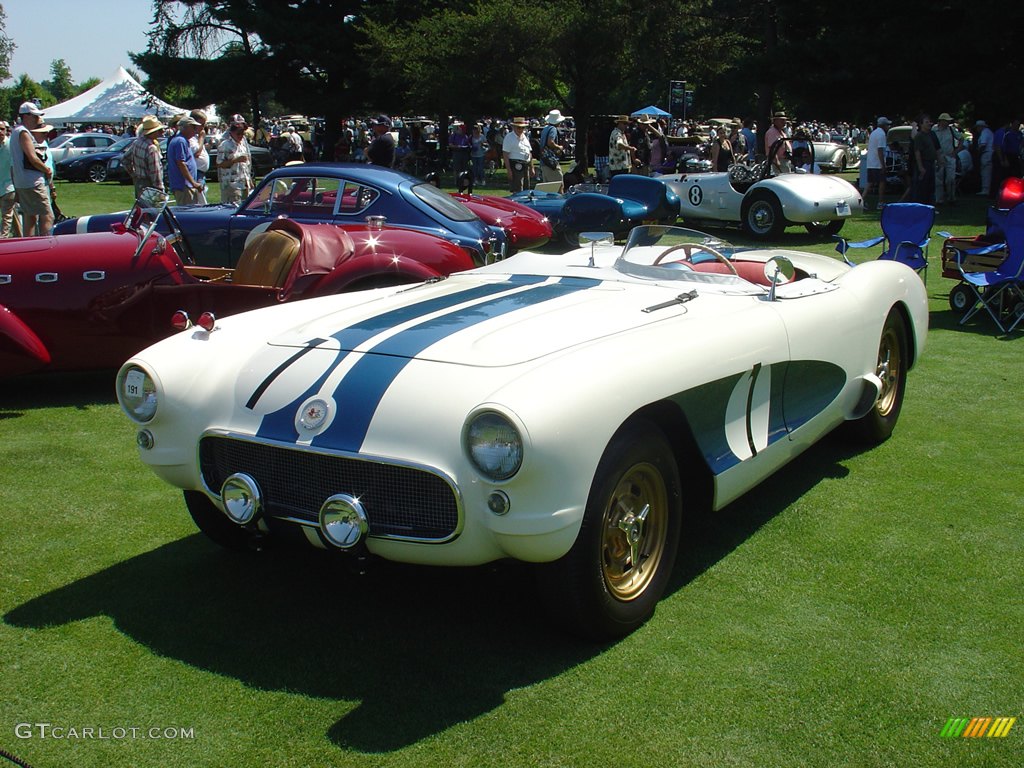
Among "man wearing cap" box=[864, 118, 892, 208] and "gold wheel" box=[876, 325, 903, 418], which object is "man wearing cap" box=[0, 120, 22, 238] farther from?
"man wearing cap" box=[864, 118, 892, 208]

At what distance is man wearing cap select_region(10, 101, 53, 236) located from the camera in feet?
34.1

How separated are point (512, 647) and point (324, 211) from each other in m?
6.21

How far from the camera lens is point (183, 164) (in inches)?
448

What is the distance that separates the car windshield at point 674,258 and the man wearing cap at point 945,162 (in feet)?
46.9

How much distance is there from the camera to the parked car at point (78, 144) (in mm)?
29734

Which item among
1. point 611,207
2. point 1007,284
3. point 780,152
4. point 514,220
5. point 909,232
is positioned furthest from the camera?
point 780,152

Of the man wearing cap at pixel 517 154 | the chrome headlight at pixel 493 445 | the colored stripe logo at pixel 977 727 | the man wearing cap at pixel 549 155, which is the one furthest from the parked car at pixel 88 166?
the colored stripe logo at pixel 977 727

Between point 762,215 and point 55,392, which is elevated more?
point 762,215

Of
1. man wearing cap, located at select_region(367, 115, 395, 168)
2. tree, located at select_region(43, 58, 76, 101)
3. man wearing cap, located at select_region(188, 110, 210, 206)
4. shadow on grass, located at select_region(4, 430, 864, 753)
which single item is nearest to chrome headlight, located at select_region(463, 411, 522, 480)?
shadow on grass, located at select_region(4, 430, 864, 753)

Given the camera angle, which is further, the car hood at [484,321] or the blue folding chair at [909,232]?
the blue folding chair at [909,232]

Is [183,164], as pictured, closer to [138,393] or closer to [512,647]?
[138,393]

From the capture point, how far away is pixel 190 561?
4023 mm

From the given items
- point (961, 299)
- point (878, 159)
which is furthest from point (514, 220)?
point (878, 159)

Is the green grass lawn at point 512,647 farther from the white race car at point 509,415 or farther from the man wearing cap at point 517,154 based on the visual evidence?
the man wearing cap at point 517,154
